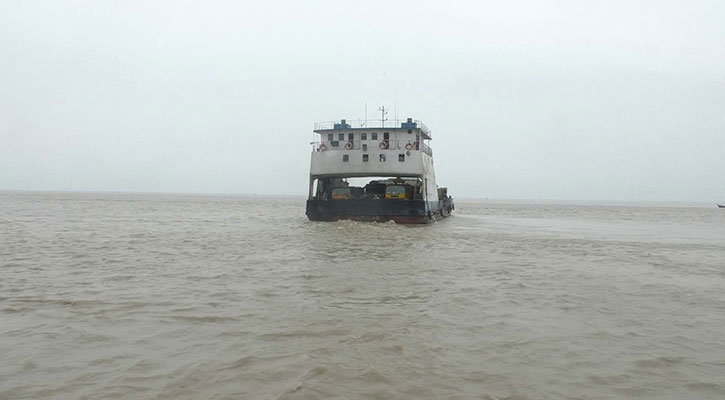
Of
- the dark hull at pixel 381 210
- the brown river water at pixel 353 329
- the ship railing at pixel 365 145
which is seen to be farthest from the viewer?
the ship railing at pixel 365 145

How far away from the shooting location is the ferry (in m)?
29.5

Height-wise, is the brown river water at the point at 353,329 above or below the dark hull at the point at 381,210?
below

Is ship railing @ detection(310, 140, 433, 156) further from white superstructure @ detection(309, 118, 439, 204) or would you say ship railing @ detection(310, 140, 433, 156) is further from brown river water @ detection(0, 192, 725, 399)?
brown river water @ detection(0, 192, 725, 399)

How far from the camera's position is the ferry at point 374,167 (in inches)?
1160

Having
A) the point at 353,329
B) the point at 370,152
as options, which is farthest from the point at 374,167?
the point at 353,329

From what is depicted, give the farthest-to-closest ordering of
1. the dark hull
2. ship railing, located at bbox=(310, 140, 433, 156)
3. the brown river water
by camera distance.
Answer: ship railing, located at bbox=(310, 140, 433, 156) < the dark hull < the brown river water

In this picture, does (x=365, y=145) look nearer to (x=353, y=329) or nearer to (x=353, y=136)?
(x=353, y=136)

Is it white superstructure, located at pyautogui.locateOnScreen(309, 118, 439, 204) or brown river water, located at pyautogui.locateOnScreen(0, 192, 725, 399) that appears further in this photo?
white superstructure, located at pyautogui.locateOnScreen(309, 118, 439, 204)

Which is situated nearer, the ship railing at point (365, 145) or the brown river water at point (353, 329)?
the brown river water at point (353, 329)

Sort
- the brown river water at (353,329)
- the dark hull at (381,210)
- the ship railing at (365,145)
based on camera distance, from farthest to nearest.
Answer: the ship railing at (365,145)
the dark hull at (381,210)
the brown river water at (353,329)

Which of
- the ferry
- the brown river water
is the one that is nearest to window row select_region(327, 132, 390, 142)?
the ferry

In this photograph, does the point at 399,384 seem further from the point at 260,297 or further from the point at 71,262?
the point at 71,262

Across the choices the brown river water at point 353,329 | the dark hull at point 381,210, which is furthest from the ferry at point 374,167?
the brown river water at point 353,329

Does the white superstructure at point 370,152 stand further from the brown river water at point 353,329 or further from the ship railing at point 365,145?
the brown river water at point 353,329
